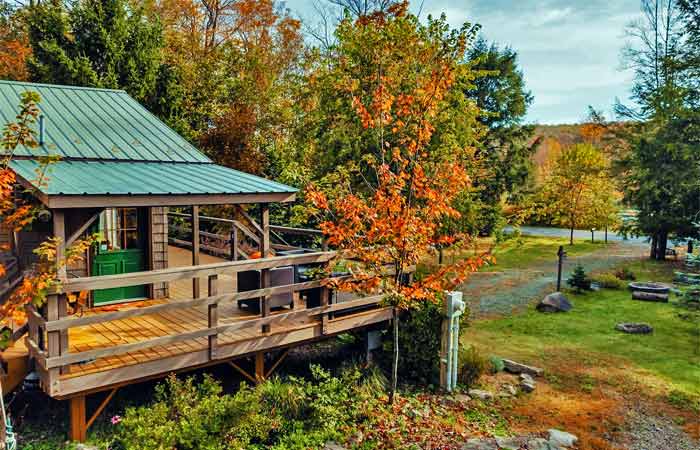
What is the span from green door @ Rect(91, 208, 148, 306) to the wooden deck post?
2990mm

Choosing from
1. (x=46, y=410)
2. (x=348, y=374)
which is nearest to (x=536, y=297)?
(x=348, y=374)

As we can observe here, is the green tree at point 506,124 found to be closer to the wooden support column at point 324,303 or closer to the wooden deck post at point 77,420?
the wooden support column at point 324,303

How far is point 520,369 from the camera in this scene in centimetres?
950

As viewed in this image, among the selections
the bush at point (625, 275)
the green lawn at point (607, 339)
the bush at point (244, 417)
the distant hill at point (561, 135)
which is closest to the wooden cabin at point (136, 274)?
the bush at point (244, 417)

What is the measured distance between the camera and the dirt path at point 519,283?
49.8 ft

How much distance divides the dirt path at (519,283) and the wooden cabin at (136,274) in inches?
277

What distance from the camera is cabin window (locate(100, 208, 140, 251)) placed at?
9.08m

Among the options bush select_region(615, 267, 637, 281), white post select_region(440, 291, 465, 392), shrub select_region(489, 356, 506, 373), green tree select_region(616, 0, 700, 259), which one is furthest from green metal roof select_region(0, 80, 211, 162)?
bush select_region(615, 267, 637, 281)

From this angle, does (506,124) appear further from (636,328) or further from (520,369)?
(520,369)

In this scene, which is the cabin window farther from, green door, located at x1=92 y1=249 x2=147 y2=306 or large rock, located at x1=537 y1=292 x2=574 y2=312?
large rock, located at x1=537 y1=292 x2=574 y2=312

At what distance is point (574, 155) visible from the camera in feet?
93.9

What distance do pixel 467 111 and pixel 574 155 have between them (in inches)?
687

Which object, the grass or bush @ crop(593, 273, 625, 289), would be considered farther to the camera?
the grass

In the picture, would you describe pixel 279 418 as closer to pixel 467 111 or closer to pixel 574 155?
pixel 467 111
